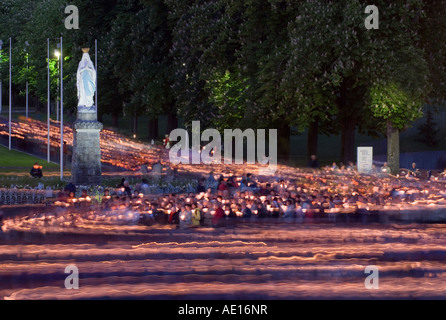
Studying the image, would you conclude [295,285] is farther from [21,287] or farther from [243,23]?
[243,23]

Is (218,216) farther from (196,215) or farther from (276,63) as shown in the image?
(276,63)

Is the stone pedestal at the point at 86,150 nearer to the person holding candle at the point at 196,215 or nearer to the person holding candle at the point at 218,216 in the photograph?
the person holding candle at the point at 218,216

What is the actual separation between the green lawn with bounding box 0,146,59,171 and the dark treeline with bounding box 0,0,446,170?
11.1 m

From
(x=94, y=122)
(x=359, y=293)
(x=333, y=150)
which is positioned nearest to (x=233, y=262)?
Answer: (x=359, y=293)

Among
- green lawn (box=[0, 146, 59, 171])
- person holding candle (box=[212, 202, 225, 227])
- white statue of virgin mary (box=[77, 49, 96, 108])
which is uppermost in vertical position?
white statue of virgin mary (box=[77, 49, 96, 108])

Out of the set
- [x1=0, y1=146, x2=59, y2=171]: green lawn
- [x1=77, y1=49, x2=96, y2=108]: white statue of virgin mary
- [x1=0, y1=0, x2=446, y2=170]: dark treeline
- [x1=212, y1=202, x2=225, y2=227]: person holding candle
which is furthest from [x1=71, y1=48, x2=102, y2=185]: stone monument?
[x1=212, y1=202, x2=225, y2=227]: person holding candle

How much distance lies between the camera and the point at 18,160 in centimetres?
5969

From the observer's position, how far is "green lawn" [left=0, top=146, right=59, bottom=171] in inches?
2192

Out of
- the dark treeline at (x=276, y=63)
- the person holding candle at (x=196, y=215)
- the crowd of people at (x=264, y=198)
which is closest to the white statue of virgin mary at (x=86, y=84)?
the crowd of people at (x=264, y=198)

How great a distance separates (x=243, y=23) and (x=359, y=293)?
41.9 metres

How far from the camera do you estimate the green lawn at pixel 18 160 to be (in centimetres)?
5567

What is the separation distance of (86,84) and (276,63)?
13.6 meters

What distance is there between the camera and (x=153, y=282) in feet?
64.0

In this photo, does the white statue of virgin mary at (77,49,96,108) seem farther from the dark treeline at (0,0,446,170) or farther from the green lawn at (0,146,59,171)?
the dark treeline at (0,0,446,170)
